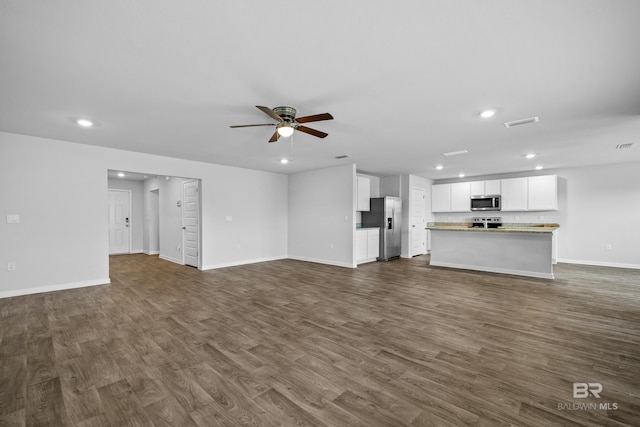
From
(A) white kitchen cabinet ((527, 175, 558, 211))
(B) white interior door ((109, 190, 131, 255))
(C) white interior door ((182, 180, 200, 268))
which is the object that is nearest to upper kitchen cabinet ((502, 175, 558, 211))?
(A) white kitchen cabinet ((527, 175, 558, 211))

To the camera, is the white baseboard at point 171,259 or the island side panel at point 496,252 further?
the white baseboard at point 171,259

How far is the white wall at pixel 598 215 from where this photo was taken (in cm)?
660

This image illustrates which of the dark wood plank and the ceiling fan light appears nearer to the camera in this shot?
the dark wood plank

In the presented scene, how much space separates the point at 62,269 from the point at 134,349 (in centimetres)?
339

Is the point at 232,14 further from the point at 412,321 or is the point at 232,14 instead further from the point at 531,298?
the point at 531,298

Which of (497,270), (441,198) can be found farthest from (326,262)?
(441,198)

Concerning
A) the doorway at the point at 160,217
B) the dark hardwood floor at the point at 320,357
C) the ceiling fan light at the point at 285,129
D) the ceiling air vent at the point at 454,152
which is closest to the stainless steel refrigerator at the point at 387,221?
the ceiling air vent at the point at 454,152

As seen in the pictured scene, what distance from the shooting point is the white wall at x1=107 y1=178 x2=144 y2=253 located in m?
9.21

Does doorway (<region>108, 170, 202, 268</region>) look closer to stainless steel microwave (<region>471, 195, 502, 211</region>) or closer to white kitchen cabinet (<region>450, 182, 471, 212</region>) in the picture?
white kitchen cabinet (<region>450, 182, 471, 212</region>)

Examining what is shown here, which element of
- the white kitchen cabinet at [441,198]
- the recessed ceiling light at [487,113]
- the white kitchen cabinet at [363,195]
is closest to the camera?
the recessed ceiling light at [487,113]

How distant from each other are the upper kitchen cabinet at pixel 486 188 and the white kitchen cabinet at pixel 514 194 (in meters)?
0.17

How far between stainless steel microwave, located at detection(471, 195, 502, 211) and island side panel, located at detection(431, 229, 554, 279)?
2368mm

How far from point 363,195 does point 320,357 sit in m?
5.76

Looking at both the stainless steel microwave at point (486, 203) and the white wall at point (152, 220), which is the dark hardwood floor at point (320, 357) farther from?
the white wall at point (152, 220)
